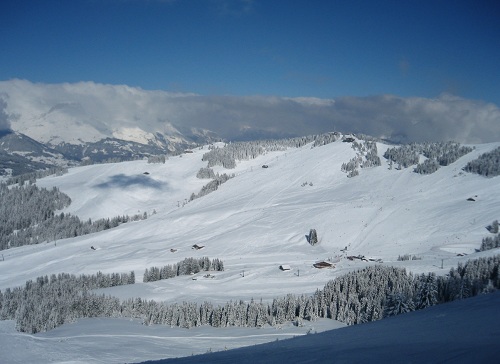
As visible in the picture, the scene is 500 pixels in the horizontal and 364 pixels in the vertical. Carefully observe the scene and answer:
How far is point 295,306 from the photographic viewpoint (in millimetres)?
60438

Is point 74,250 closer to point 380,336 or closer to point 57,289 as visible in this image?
point 57,289

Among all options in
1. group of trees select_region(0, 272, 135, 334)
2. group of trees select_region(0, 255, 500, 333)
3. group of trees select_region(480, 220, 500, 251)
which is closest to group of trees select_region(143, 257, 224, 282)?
group of trees select_region(0, 272, 135, 334)

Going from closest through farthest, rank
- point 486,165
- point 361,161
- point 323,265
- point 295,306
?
point 295,306
point 323,265
point 486,165
point 361,161

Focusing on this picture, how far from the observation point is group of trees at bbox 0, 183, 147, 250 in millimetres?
158250

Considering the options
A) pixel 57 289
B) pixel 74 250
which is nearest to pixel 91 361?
pixel 57 289

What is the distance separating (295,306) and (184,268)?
46.3 m

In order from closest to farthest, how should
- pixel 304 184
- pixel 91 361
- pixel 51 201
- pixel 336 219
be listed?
pixel 91 361
pixel 336 219
pixel 304 184
pixel 51 201

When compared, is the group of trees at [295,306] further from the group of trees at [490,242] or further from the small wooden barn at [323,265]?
the group of trees at [490,242]

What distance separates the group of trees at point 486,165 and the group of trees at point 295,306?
82952mm

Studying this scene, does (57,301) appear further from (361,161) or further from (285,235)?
(361,161)

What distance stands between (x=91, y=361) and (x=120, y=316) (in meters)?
30.5

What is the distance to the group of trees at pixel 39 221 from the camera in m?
158

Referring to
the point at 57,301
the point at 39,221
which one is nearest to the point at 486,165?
the point at 57,301

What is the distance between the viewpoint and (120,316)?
66.2 metres
